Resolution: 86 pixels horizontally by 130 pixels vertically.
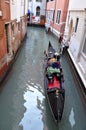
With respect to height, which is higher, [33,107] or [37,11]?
[37,11]

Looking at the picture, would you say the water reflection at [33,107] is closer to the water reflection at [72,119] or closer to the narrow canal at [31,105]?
the narrow canal at [31,105]

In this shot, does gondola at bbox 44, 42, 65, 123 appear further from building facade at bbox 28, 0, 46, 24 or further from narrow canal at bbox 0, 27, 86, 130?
building facade at bbox 28, 0, 46, 24

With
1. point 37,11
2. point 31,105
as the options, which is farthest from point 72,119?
point 37,11

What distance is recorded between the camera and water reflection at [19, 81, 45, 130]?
4.05 m

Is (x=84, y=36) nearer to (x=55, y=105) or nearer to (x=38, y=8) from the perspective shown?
(x=55, y=105)

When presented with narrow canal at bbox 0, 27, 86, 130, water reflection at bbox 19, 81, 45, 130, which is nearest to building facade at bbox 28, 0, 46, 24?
narrow canal at bbox 0, 27, 86, 130

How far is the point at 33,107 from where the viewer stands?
4.71 meters

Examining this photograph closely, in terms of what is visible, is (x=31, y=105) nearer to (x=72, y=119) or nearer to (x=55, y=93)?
(x=55, y=93)

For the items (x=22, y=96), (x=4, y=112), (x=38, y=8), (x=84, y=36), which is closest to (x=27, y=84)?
(x=22, y=96)

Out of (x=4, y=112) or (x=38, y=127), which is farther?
(x=4, y=112)

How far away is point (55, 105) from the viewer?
384 cm

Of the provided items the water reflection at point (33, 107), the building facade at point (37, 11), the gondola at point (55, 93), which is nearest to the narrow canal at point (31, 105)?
the water reflection at point (33, 107)

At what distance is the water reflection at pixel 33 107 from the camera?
405cm

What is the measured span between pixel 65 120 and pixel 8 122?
5.42ft
